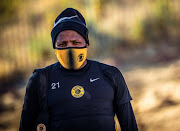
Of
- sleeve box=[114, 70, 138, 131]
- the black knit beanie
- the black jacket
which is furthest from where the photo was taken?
the black knit beanie

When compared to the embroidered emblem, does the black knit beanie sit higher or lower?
higher

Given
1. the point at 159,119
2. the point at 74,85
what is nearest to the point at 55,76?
the point at 74,85

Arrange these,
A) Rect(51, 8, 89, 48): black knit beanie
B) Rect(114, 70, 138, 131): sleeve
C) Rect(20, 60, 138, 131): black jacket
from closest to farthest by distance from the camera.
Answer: Rect(20, 60, 138, 131): black jacket
Rect(114, 70, 138, 131): sleeve
Rect(51, 8, 89, 48): black knit beanie

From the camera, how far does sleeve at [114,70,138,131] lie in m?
2.36

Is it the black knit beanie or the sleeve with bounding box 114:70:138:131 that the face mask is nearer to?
the black knit beanie

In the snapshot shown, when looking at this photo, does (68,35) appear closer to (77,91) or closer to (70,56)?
(70,56)

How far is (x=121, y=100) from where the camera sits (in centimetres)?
236

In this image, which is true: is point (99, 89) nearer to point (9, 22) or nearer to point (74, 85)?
point (74, 85)

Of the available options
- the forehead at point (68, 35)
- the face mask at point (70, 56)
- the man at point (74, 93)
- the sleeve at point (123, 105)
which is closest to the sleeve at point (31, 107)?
the man at point (74, 93)

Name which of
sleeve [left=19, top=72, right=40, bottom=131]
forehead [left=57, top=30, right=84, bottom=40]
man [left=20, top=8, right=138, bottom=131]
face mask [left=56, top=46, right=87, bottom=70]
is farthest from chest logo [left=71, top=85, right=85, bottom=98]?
forehead [left=57, top=30, right=84, bottom=40]

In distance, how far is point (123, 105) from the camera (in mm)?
2375

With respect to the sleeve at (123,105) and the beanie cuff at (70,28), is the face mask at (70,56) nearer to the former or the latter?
the beanie cuff at (70,28)

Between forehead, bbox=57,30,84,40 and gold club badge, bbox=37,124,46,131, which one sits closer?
gold club badge, bbox=37,124,46,131

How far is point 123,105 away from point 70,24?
36.8 inches
